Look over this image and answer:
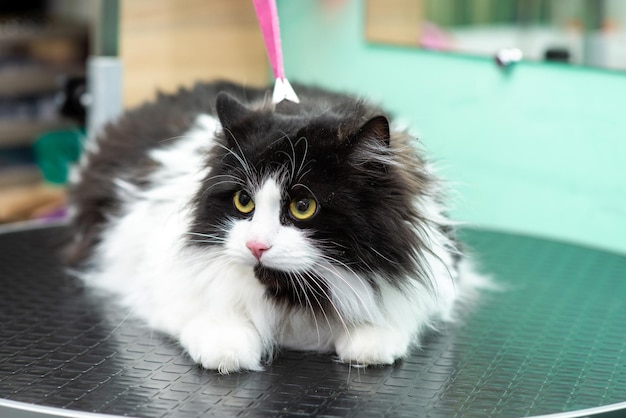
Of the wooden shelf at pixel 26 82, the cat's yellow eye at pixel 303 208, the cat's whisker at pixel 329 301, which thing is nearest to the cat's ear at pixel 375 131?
the cat's yellow eye at pixel 303 208

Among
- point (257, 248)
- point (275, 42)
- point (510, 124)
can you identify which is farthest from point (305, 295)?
point (510, 124)

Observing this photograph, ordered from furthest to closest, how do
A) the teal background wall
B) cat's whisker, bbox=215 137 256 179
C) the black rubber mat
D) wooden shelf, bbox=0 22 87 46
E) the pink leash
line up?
wooden shelf, bbox=0 22 87 46, the teal background wall, the pink leash, cat's whisker, bbox=215 137 256 179, the black rubber mat

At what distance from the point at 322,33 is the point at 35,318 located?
1.59m

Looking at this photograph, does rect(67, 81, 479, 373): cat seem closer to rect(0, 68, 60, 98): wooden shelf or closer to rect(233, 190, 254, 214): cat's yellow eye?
rect(233, 190, 254, 214): cat's yellow eye

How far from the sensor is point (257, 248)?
1.35m

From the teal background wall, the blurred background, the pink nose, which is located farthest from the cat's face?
the teal background wall

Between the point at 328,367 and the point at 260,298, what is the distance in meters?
0.15

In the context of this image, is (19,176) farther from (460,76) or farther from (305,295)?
(305,295)

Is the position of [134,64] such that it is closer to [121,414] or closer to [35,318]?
[35,318]

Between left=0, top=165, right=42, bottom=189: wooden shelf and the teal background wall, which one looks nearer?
the teal background wall

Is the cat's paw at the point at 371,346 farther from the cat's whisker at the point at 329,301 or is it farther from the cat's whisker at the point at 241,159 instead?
the cat's whisker at the point at 241,159

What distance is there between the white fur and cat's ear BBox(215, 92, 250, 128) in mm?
108

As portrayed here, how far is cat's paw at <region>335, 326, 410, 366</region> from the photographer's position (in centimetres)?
147

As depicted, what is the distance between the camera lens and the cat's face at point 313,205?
1377 mm
